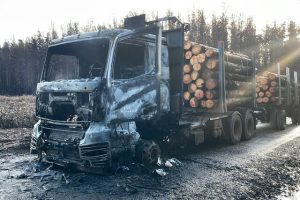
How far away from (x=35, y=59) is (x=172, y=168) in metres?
53.5

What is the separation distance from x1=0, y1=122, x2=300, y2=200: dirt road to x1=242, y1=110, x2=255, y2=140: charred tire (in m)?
2.00

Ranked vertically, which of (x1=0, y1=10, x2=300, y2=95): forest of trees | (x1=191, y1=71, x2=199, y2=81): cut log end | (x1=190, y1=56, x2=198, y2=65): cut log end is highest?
(x1=0, y1=10, x2=300, y2=95): forest of trees

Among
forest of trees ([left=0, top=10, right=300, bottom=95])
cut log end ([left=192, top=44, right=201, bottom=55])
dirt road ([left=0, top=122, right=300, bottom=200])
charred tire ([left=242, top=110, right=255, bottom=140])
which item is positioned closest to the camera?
dirt road ([left=0, top=122, right=300, bottom=200])

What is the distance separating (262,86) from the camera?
41.4ft

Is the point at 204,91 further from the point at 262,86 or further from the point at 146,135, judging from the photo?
the point at 262,86

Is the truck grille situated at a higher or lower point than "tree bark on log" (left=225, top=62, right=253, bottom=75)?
lower

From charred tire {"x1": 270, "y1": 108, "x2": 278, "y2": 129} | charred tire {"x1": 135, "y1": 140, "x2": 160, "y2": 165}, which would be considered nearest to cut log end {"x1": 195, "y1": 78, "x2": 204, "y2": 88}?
charred tire {"x1": 135, "y1": 140, "x2": 160, "y2": 165}

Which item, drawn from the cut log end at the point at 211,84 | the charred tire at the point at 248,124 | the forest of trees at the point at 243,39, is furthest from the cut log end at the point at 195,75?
the forest of trees at the point at 243,39

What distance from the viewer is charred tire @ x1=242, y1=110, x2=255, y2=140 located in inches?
395

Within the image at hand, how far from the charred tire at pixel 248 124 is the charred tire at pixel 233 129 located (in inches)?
12.1

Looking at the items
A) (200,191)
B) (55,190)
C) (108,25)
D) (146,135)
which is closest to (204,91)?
(146,135)

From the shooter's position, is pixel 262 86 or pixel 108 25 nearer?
pixel 262 86

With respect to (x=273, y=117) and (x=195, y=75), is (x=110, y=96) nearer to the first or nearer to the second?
(x=195, y=75)

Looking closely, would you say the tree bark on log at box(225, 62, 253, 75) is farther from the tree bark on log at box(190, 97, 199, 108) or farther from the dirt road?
the dirt road
